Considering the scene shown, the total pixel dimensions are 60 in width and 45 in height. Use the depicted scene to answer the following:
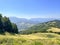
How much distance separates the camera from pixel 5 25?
86.3m

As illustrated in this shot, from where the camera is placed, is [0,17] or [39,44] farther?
[0,17]

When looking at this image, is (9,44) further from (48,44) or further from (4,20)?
(4,20)

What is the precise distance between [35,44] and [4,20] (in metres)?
75.2

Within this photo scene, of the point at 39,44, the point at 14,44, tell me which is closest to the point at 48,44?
the point at 39,44

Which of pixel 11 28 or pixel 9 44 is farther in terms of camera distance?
pixel 11 28

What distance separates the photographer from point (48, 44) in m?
16.9

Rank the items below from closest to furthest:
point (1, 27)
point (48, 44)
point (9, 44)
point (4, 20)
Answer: point (9, 44), point (48, 44), point (1, 27), point (4, 20)

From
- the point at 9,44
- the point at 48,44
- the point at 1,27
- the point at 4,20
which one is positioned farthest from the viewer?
the point at 4,20

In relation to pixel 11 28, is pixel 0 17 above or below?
above

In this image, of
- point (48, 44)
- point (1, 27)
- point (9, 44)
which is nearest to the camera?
point (9, 44)

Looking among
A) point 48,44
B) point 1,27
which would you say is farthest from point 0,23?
point 48,44

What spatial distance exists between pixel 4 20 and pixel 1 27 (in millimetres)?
7025

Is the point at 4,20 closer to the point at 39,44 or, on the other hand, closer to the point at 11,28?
the point at 11,28

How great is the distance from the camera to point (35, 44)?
1616 cm
